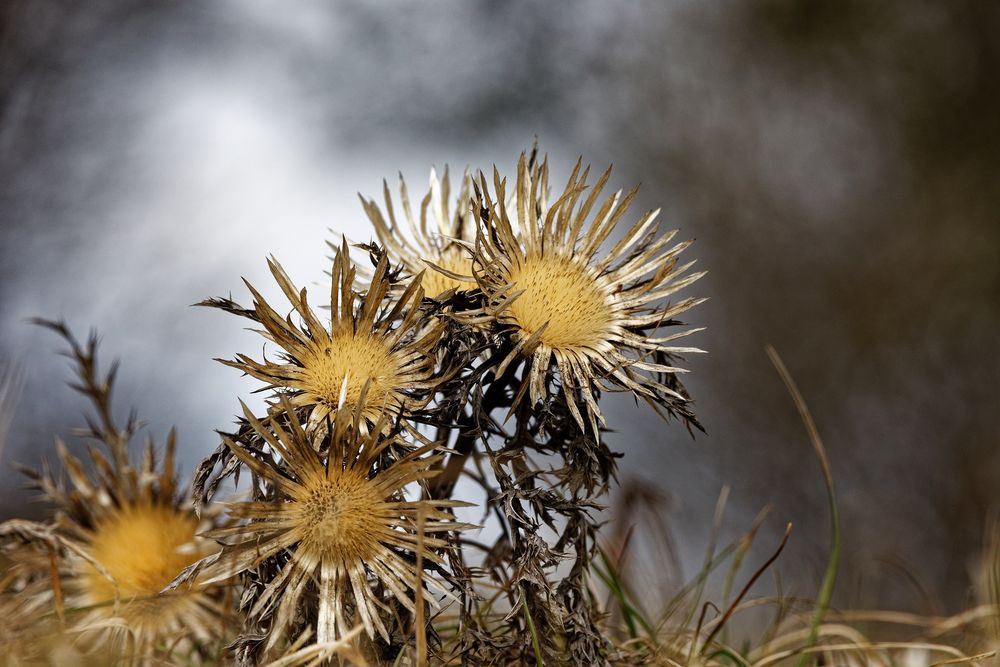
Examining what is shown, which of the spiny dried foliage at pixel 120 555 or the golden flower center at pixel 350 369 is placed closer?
the golden flower center at pixel 350 369

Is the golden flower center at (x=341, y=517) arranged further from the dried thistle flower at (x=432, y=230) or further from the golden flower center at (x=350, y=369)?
the dried thistle flower at (x=432, y=230)

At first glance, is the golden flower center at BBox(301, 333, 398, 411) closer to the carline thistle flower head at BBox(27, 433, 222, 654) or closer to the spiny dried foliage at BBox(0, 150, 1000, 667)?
the spiny dried foliage at BBox(0, 150, 1000, 667)

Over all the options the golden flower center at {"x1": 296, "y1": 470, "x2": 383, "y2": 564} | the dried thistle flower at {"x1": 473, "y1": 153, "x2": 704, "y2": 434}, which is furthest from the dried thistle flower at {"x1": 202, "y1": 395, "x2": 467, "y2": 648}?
the dried thistle flower at {"x1": 473, "y1": 153, "x2": 704, "y2": 434}

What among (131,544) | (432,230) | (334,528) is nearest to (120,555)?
(131,544)

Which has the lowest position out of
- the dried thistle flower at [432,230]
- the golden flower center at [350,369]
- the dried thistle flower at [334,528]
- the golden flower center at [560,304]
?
the dried thistle flower at [334,528]

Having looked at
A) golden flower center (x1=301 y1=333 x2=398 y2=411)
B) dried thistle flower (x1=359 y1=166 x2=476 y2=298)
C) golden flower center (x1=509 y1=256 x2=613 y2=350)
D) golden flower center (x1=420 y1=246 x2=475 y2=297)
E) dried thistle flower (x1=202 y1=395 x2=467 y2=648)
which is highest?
dried thistle flower (x1=359 y1=166 x2=476 y2=298)

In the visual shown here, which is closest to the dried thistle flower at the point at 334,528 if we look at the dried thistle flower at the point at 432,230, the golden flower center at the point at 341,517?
the golden flower center at the point at 341,517
